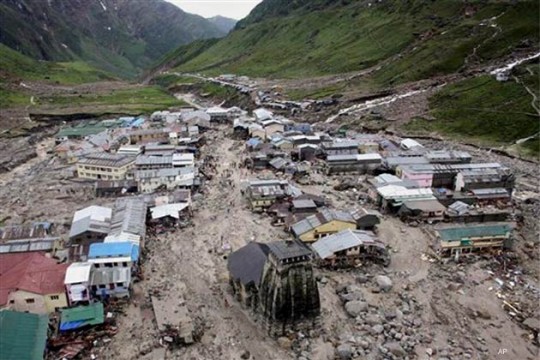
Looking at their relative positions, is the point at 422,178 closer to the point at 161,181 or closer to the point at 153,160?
the point at 161,181

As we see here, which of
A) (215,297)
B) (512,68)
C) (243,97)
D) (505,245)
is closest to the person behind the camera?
(215,297)

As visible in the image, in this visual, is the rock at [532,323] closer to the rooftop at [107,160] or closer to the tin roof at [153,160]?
the tin roof at [153,160]

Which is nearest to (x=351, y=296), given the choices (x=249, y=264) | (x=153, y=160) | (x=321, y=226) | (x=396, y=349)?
(x=396, y=349)

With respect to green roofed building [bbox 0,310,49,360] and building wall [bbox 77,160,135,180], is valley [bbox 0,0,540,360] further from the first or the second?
building wall [bbox 77,160,135,180]

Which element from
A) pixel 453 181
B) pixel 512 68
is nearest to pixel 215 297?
pixel 453 181

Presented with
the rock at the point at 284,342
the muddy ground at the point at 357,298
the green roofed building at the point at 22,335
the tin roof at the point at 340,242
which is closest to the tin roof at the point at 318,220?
the tin roof at the point at 340,242

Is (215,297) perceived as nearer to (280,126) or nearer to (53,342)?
(53,342)
